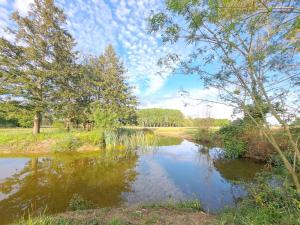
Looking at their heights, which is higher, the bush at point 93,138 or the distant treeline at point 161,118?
the distant treeline at point 161,118

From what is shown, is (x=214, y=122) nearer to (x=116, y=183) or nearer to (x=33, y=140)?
(x=116, y=183)

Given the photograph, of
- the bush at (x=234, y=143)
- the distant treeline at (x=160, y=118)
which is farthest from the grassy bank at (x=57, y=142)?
the distant treeline at (x=160, y=118)

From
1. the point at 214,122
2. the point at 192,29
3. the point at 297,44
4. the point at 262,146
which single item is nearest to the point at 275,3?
the point at 297,44

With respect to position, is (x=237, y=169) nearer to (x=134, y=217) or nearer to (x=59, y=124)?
(x=134, y=217)

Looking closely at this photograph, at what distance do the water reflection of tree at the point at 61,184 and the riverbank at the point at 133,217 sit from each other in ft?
5.80

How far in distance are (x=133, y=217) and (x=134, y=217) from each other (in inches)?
0.7

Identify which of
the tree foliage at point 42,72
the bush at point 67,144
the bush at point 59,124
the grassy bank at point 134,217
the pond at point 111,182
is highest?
the tree foliage at point 42,72

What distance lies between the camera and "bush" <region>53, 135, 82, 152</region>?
13.6 metres

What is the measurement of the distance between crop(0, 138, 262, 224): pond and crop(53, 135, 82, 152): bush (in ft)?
6.66

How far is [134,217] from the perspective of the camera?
12.2ft

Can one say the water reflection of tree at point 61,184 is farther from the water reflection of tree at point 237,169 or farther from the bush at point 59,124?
the bush at point 59,124

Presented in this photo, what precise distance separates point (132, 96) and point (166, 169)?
18.2 metres

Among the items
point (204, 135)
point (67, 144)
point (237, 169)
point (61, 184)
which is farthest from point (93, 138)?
point (204, 135)

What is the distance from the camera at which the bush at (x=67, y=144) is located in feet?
44.7
